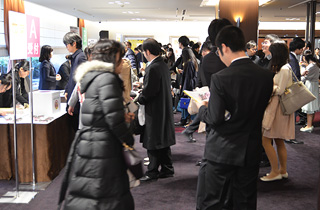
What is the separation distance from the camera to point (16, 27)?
11.9 ft

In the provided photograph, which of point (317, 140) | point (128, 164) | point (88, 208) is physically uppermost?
point (128, 164)

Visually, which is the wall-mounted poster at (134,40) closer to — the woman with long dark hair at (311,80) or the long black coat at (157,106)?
the woman with long dark hair at (311,80)

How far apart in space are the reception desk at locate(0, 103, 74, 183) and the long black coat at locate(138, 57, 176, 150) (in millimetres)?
1007

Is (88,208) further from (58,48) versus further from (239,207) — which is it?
(58,48)

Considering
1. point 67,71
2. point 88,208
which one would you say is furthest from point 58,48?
point 88,208

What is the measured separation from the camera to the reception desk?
4.04m

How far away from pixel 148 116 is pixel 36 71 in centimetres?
898

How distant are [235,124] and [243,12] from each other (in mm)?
8333

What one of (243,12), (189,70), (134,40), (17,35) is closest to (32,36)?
(17,35)

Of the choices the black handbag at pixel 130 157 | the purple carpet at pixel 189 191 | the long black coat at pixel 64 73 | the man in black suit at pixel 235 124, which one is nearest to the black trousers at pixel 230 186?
the man in black suit at pixel 235 124

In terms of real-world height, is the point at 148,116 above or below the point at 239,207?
above

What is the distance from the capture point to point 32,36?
155 inches

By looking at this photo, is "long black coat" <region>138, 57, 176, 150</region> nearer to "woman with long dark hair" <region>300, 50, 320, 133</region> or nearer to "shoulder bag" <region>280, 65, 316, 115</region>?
"shoulder bag" <region>280, 65, 316, 115</region>

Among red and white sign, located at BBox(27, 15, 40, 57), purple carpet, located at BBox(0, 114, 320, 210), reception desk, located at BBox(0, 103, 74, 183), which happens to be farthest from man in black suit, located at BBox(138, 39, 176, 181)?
red and white sign, located at BBox(27, 15, 40, 57)
